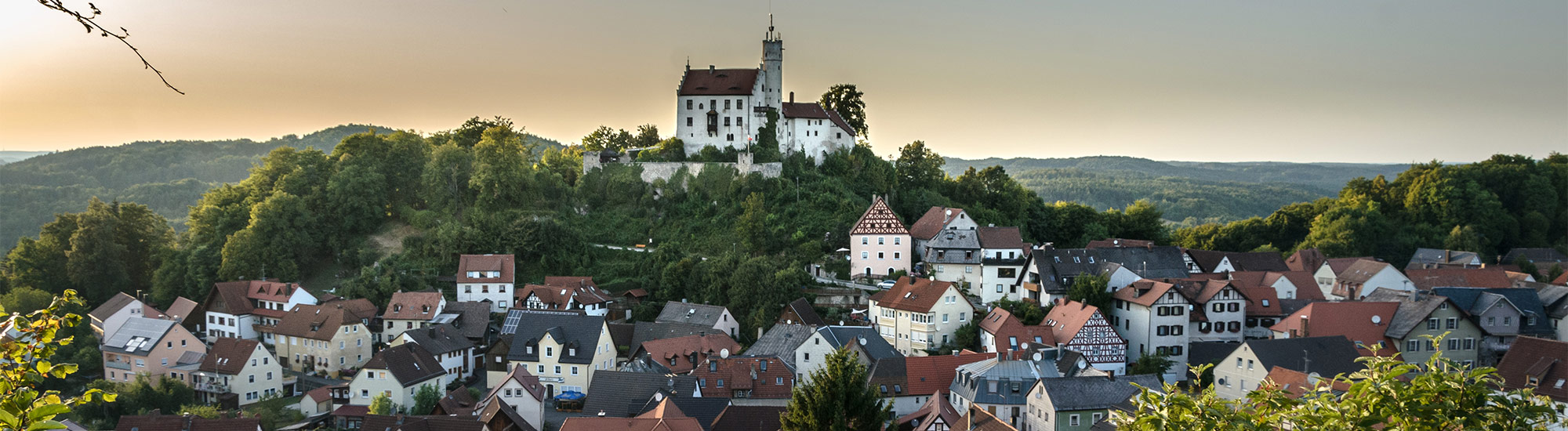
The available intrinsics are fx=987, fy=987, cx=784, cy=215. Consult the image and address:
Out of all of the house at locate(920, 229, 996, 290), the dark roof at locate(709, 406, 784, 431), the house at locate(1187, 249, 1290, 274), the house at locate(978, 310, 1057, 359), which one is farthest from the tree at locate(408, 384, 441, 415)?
the house at locate(1187, 249, 1290, 274)

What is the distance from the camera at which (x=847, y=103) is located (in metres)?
59.4

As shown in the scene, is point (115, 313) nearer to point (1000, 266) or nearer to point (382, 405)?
point (382, 405)

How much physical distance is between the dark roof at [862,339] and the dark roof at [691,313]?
20.0ft

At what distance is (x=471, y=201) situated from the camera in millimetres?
54844

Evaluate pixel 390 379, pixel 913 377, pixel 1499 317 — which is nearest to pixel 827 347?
pixel 913 377

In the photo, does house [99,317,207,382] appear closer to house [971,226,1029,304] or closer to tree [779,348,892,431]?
tree [779,348,892,431]

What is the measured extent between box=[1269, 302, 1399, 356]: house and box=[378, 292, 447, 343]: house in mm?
32887

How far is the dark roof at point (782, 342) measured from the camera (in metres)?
34.9

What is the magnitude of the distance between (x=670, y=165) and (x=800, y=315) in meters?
18.0

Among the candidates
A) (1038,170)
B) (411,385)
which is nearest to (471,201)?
(411,385)

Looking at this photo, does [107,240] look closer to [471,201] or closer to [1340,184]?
[471,201]

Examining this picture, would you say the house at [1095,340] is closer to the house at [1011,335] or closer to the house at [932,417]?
the house at [1011,335]

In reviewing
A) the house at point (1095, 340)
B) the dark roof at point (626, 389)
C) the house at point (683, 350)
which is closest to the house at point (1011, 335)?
the house at point (1095, 340)

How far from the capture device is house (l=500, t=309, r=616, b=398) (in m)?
35.7
